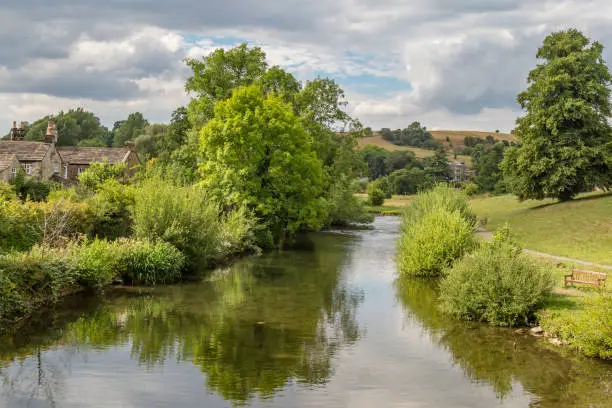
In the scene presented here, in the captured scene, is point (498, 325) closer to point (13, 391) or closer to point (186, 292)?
point (186, 292)

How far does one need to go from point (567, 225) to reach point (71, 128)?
3856 inches

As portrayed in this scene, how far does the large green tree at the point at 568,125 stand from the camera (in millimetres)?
49156

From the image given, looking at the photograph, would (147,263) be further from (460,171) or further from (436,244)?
(460,171)

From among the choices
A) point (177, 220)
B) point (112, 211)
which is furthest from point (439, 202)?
point (112, 211)

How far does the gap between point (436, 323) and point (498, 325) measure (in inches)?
81.3

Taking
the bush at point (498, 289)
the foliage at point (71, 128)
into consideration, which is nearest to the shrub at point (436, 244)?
the bush at point (498, 289)

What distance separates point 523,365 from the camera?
51.5 ft

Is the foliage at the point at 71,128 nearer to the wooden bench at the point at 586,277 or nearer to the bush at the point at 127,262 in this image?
the bush at the point at 127,262

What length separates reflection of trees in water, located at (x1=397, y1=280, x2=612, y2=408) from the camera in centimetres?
1361

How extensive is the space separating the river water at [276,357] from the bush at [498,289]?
0.60 meters

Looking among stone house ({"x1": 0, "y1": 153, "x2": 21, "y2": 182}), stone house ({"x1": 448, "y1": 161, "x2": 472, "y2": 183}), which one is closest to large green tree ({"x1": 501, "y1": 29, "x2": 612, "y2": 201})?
stone house ({"x1": 0, "y1": 153, "x2": 21, "y2": 182})

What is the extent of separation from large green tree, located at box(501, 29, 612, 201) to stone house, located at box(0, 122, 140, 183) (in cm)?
3505

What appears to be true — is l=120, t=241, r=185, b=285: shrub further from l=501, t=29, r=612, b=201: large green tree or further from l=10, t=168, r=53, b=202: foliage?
Answer: l=501, t=29, r=612, b=201: large green tree

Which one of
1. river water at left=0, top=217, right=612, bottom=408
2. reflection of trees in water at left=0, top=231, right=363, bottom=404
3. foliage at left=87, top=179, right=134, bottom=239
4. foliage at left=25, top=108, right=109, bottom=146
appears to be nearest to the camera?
river water at left=0, top=217, right=612, bottom=408
